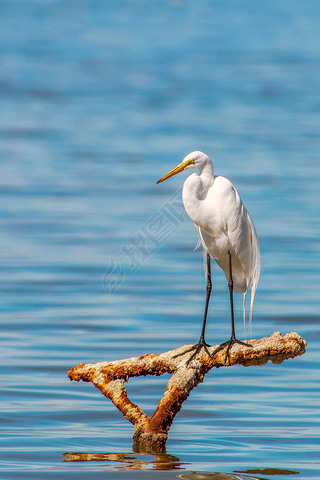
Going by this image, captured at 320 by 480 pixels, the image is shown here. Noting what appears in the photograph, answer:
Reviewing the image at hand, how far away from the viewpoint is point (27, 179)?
1225 inches

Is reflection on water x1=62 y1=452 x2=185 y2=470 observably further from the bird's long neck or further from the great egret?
the bird's long neck

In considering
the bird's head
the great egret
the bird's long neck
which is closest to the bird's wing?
the great egret

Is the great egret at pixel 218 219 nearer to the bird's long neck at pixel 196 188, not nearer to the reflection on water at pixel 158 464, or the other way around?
the bird's long neck at pixel 196 188

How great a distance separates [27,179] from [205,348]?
22215 millimetres

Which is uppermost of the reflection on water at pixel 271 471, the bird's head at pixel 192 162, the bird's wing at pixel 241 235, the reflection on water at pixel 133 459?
the bird's head at pixel 192 162

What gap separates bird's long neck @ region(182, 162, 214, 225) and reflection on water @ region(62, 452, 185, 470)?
2236mm

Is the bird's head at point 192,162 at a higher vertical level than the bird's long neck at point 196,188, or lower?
higher

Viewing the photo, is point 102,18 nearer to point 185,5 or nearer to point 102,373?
point 185,5

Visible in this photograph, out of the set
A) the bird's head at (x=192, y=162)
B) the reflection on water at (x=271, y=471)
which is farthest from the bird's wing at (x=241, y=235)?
the reflection on water at (x=271, y=471)

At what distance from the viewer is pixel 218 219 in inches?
397

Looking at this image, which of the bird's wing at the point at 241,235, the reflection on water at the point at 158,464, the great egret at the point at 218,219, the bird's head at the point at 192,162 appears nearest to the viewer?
the reflection on water at the point at 158,464

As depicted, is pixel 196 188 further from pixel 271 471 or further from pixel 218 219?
pixel 271 471

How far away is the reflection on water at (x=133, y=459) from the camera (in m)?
9.68

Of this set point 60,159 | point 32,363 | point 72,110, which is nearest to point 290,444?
point 32,363
